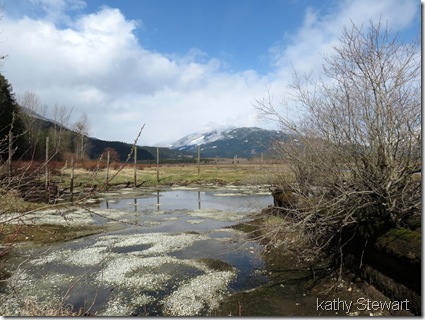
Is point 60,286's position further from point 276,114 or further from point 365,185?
point 365,185

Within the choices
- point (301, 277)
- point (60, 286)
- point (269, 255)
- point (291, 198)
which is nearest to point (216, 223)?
point (291, 198)

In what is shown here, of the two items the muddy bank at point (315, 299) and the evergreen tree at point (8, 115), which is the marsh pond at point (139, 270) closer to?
the muddy bank at point (315, 299)

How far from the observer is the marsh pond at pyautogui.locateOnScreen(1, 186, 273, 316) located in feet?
26.7

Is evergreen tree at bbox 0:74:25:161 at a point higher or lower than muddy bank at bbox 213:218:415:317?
higher

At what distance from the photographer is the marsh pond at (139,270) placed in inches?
321

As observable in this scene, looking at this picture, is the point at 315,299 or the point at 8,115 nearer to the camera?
the point at 315,299

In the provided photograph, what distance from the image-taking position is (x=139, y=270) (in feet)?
34.6

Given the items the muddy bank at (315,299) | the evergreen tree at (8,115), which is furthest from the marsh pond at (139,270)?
the evergreen tree at (8,115)

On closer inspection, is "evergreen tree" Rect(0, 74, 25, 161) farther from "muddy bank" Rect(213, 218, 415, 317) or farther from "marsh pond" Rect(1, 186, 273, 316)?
"muddy bank" Rect(213, 218, 415, 317)

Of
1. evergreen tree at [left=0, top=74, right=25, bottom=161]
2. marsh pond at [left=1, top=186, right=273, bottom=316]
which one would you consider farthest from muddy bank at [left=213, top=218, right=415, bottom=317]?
evergreen tree at [left=0, top=74, right=25, bottom=161]

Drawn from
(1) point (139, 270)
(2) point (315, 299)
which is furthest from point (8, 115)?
(2) point (315, 299)

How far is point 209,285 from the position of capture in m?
9.29

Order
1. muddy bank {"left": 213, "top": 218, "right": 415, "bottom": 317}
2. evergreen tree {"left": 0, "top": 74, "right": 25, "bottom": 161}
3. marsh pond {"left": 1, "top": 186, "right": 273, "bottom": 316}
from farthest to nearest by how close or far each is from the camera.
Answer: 1. evergreen tree {"left": 0, "top": 74, "right": 25, "bottom": 161}
2. marsh pond {"left": 1, "top": 186, "right": 273, "bottom": 316}
3. muddy bank {"left": 213, "top": 218, "right": 415, "bottom": 317}

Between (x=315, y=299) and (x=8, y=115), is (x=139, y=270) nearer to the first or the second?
(x=315, y=299)
